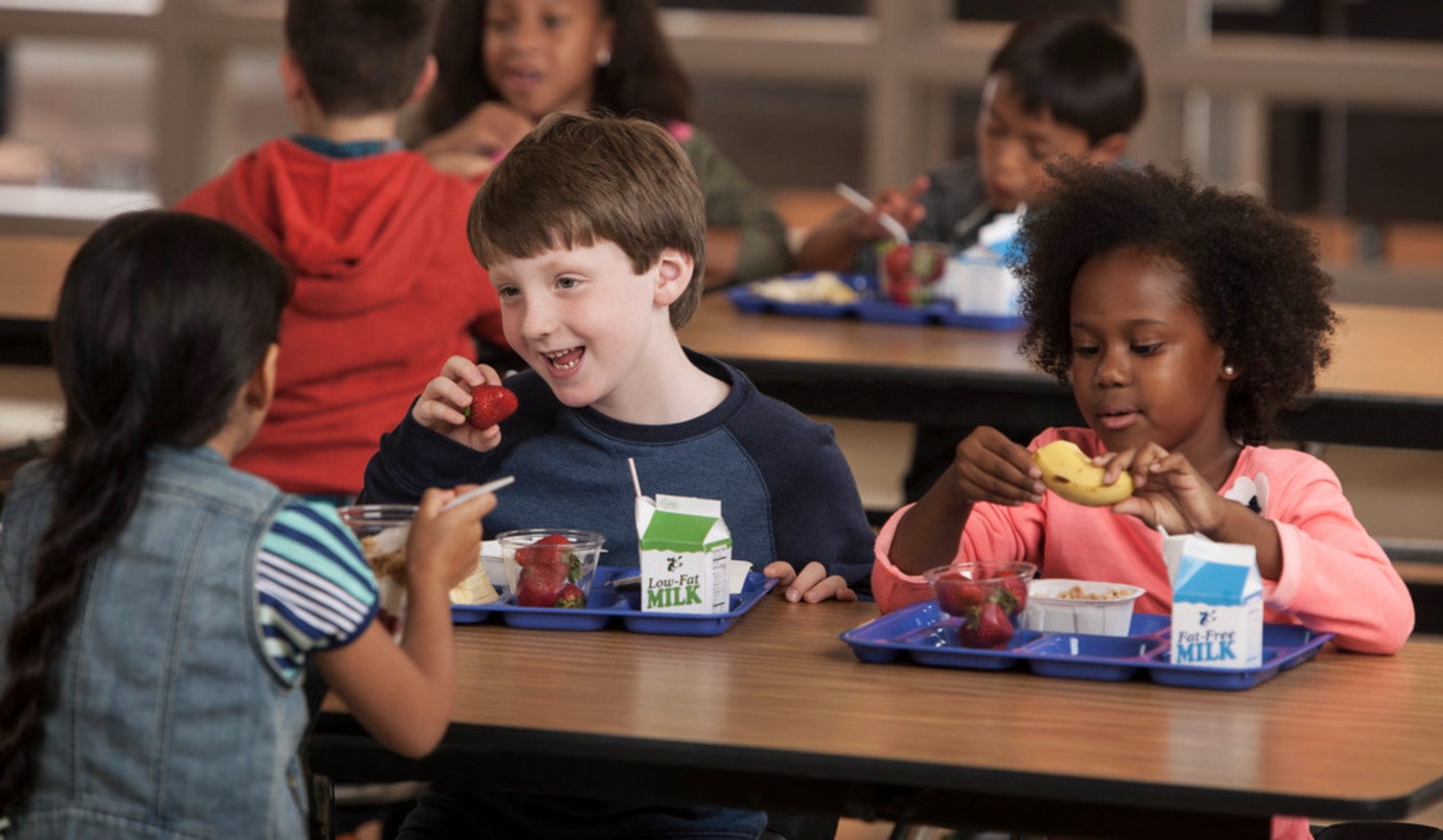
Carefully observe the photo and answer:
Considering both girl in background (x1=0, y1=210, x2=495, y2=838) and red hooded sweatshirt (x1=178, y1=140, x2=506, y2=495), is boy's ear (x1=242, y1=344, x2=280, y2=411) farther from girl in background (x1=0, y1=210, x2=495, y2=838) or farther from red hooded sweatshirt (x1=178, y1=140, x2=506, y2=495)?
red hooded sweatshirt (x1=178, y1=140, x2=506, y2=495)

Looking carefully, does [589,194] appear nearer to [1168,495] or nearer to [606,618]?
[606,618]

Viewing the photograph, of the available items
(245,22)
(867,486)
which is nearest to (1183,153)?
(867,486)

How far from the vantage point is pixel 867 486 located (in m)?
5.90

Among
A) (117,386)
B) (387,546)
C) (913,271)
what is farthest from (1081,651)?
(913,271)

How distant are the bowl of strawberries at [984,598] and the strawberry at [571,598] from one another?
1.12ft

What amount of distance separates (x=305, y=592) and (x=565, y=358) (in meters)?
0.69

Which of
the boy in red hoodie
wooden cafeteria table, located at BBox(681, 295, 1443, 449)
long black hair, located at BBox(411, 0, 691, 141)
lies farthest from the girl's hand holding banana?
long black hair, located at BBox(411, 0, 691, 141)

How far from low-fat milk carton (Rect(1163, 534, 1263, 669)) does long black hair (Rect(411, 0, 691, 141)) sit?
8.79 ft

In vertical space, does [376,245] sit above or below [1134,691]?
above

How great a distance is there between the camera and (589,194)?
2043 millimetres

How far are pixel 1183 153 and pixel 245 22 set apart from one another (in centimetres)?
303

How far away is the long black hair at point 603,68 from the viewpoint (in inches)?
163

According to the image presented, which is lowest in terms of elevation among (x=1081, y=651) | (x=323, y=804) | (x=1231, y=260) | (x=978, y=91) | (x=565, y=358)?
(x=323, y=804)

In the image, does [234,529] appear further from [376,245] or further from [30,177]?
[30,177]
